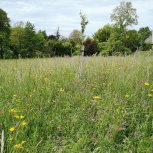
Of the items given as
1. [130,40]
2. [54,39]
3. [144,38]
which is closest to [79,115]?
[144,38]

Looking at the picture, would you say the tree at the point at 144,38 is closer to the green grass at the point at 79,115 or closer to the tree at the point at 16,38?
the green grass at the point at 79,115

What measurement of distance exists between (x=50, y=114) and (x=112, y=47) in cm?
3301

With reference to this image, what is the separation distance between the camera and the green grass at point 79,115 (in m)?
2.65

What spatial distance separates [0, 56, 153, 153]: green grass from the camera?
2652mm

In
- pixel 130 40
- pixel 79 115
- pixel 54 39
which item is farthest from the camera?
pixel 130 40

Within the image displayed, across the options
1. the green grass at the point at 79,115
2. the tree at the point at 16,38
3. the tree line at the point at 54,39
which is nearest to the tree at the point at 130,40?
the tree line at the point at 54,39

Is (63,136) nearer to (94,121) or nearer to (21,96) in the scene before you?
(94,121)

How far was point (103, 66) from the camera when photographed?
5.42m

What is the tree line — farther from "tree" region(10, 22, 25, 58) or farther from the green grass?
the green grass

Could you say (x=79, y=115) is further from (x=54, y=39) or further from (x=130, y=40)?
(x=130, y=40)

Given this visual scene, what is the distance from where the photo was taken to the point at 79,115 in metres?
3.18

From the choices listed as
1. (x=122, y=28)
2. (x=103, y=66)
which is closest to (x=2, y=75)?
(x=103, y=66)

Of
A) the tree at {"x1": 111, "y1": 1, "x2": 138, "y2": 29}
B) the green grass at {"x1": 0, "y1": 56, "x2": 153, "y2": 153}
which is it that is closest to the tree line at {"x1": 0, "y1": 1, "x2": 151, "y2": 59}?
the tree at {"x1": 111, "y1": 1, "x2": 138, "y2": 29}

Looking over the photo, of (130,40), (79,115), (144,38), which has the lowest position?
(79,115)
